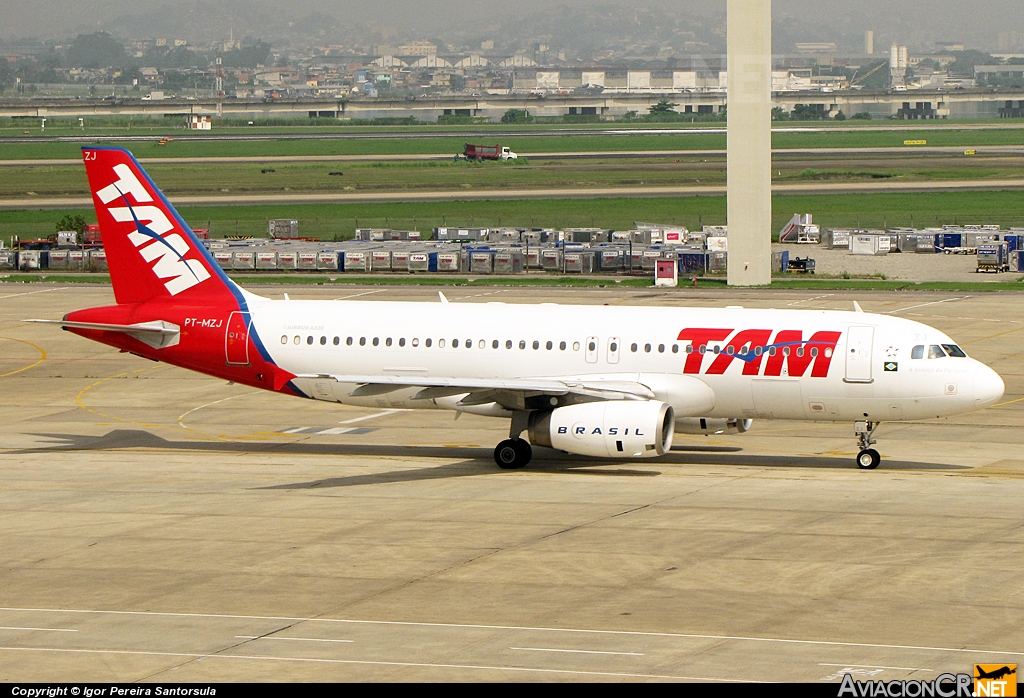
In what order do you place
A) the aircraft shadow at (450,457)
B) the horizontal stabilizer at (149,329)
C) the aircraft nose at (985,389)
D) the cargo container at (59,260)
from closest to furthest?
the aircraft nose at (985,389)
the aircraft shadow at (450,457)
the horizontal stabilizer at (149,329)
the cargo container at (59,260)

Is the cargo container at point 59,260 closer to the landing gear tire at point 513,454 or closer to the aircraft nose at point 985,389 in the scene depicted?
the landing gear tire at point 513,454

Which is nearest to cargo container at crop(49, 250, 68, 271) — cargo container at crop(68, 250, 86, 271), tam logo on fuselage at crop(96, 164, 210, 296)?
cargo container at crop(68, 250, 86, 271)

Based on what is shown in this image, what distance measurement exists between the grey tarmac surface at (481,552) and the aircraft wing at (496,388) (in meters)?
2.22

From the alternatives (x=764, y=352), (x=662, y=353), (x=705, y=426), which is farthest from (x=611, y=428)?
(x=764, y=352)

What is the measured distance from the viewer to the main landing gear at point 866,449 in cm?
4097

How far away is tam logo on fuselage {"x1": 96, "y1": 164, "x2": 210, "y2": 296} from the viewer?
45688mm

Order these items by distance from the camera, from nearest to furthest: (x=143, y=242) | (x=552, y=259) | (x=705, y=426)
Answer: (x=705, y=426) → (x=143, y=242) → (x=552, y=259)

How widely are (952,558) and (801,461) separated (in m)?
12.6

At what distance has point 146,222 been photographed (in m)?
45.9

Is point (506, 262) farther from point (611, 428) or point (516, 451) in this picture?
point (611, 428)

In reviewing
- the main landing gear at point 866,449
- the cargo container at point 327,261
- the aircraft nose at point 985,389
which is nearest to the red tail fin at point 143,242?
the main landing gear at point 866,449

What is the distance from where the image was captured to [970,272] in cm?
9619

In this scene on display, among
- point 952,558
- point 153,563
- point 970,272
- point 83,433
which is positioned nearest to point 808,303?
point 970,272

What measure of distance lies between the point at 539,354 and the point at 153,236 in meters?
13.5
